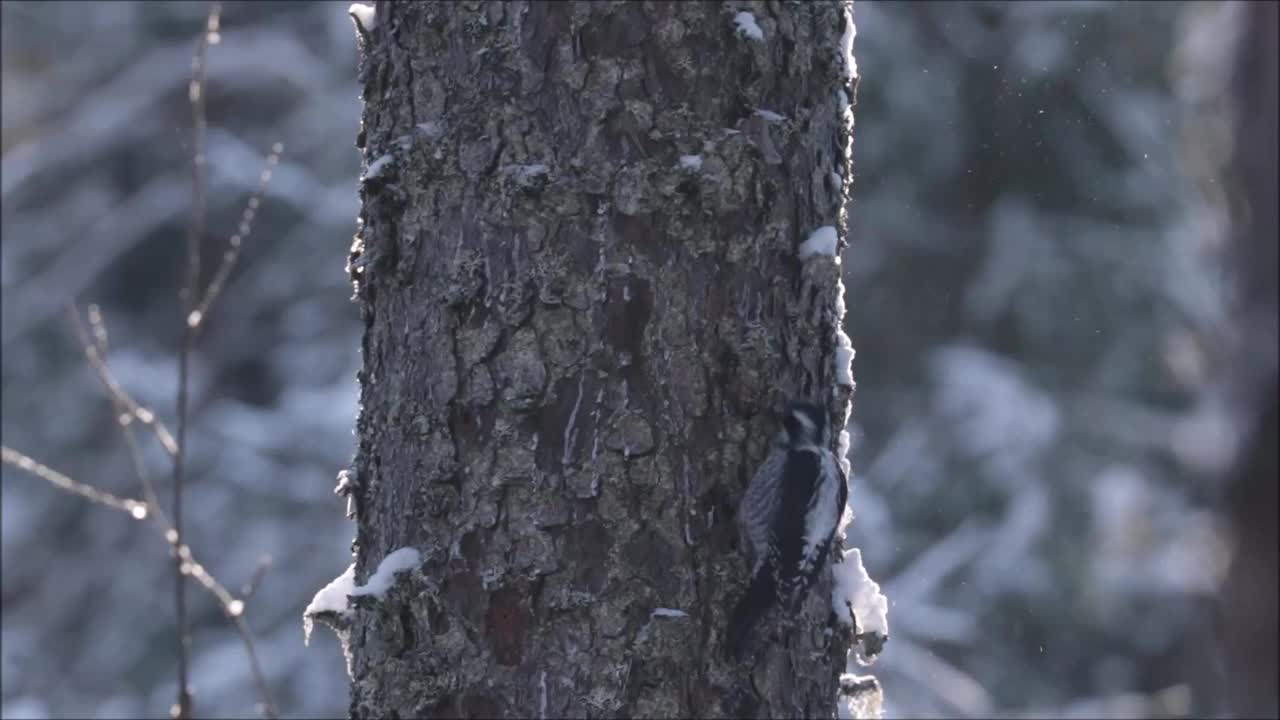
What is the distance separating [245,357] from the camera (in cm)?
726

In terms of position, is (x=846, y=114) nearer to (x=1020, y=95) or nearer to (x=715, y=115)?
(x=715, y=115)

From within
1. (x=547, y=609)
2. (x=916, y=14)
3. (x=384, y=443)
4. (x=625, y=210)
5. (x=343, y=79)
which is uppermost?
(x=916, y=14)

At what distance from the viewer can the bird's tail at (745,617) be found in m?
1.56

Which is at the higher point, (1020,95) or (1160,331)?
(1020,95)

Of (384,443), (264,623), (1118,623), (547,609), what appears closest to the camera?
(547,609)

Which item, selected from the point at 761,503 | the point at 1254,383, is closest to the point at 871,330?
the point at 1254,383

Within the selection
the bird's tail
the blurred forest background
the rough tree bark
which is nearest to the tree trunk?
the bird's tail

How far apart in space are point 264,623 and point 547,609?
18.4 ft

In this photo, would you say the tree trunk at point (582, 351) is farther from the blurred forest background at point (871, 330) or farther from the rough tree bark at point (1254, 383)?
the blurred forest background at point (871, 330)

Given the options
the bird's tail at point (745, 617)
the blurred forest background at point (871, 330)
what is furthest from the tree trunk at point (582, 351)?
the blurred forest background at point (871, 330)

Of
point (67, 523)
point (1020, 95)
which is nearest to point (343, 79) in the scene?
point (67, 523)

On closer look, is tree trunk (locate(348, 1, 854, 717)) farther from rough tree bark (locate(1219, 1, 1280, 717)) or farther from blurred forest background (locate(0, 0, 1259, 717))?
blurred forest background (locate(0, 0, 1259, 717))

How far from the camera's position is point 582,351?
5.12 ft

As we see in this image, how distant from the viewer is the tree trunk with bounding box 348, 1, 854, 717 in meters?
1.54
